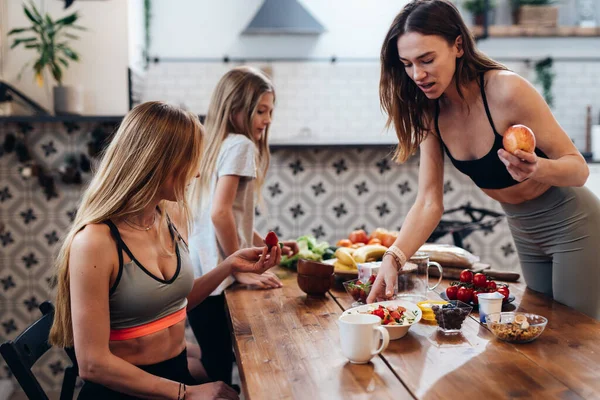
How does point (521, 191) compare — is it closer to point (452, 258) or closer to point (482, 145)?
point (482, 145)

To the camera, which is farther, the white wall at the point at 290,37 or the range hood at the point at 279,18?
the white wall at the point at 290,37

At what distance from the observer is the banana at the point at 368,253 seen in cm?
217

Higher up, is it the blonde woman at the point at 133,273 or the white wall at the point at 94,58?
the white wall at the point at 94,58

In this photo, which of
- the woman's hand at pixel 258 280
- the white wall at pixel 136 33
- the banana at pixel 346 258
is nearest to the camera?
the woman's hand at pixel 258 280

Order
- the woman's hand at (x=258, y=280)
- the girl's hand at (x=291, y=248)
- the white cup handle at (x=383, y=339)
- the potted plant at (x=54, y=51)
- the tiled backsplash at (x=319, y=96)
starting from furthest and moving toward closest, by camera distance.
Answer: the tiled backsplash at (x=319, y=96)
the potted plant at (x=54, y=51)
the girl's hand at (x=291, y=248)
the woman's hand at (x=258, y=280)
the white cup handle at (x=383, y=339)

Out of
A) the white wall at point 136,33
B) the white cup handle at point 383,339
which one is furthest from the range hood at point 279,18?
the white cup handle at point 383,339

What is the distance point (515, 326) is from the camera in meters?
1.41

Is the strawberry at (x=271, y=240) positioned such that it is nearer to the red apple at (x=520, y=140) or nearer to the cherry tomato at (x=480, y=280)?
the cherry tomato at (x=480, y=280)

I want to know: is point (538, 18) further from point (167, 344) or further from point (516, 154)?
point (167, 344)

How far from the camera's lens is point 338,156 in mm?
3803

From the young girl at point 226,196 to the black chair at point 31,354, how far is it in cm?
50

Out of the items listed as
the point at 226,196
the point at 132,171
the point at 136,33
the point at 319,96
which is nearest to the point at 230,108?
the point at 226,196

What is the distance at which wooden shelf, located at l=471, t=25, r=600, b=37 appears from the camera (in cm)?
413

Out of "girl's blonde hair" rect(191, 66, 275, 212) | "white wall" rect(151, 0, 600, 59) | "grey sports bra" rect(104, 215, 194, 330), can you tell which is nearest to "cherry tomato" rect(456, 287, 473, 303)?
"grey sports bra" rect(104, 215, 194, 330)
